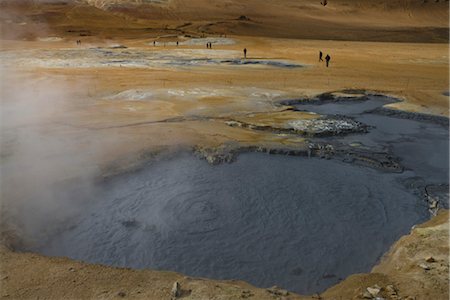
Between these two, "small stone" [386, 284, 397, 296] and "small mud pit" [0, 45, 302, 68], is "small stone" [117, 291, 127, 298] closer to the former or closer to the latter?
"small stone" [386, 284, 397, 296]

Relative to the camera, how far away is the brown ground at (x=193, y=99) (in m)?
5.48

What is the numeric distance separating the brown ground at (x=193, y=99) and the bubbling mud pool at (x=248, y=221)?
0.69 meters

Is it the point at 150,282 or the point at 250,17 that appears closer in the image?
the point at 150,282

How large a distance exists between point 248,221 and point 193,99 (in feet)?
32.1

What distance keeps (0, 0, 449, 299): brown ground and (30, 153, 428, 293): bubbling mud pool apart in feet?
2.27

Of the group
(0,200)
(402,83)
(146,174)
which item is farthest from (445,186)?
(402,83)

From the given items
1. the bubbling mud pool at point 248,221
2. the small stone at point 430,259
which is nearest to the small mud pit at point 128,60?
the bubbling mud pool at point 248,221

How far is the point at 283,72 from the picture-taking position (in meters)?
25.0

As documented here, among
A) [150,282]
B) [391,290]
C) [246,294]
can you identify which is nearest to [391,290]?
[391,290]

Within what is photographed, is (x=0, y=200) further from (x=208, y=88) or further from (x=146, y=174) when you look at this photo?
(x=208, y=88)

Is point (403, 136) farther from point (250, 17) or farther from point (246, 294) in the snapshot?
point (250, 17)

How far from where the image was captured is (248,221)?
26.3 feet

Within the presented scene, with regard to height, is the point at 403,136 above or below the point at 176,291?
above

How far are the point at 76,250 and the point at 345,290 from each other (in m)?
4.17
